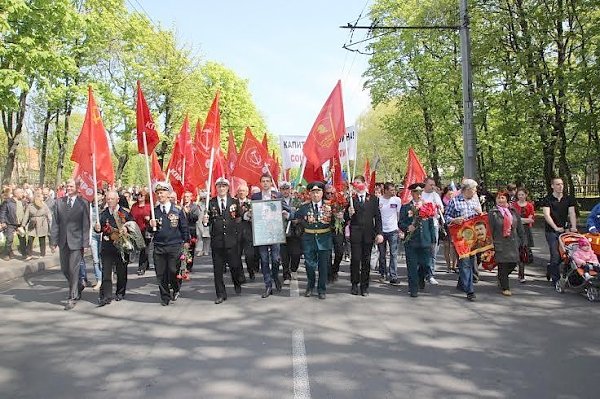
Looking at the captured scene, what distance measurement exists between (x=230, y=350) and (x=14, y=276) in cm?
803

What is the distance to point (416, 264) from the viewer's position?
8844 millimetres

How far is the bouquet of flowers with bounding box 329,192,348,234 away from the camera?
9010mm

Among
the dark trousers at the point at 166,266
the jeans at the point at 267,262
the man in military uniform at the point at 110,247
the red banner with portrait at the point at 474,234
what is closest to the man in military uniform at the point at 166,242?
the dark trousers at the point at 166,266

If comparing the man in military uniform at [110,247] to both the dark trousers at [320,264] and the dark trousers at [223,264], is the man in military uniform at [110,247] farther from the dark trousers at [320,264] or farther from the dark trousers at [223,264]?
the dark trousers at [320,264]

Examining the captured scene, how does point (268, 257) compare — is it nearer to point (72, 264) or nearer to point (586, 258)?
point (72, 264)

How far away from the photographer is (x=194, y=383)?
473cm

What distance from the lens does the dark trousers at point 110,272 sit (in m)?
8.42

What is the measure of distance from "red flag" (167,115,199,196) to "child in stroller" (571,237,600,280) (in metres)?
7.84

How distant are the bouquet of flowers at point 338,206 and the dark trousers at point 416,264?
115cm

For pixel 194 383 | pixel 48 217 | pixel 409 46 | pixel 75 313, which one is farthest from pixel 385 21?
pixel 194 383

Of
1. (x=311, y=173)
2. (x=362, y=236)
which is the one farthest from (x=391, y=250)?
(x=311, y=173)

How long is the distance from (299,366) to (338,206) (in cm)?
423

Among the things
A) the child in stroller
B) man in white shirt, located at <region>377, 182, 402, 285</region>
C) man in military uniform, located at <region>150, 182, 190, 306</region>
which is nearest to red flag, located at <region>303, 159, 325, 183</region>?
man in white shirt, located at <region>377, 182, 402, 285</region>

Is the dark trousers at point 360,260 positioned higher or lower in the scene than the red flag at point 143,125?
lower
